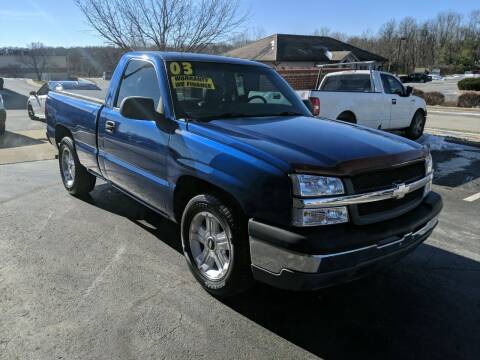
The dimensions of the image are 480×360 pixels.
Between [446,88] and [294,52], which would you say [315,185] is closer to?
[294,52]

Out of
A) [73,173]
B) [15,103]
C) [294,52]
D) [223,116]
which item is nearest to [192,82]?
[223,116]

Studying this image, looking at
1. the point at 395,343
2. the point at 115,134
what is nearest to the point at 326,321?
the point at 395,343

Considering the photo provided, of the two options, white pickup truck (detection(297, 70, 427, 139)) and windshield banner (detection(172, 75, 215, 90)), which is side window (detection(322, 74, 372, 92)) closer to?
white pickup truck (detection(297, 70, 427, 139))

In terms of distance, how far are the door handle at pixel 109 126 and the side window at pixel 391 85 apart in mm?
8154

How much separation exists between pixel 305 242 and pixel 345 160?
64 centimetres

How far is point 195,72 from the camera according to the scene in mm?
4195

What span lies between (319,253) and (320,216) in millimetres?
243

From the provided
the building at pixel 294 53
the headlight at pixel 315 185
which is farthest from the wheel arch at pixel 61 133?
the building at pixel 294 53

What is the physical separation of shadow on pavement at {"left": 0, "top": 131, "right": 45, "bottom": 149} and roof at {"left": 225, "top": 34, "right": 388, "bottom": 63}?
28331 millimetres

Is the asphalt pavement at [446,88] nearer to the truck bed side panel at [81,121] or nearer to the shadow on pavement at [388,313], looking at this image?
the truck bed side panel at [81,121]

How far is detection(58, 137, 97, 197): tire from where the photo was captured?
5.92 m

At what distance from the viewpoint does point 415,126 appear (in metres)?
12.3

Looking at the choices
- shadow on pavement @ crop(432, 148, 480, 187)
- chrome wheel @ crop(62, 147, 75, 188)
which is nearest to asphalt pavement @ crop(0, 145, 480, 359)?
chrome wheel @ crop(62, 147, 75, 188)

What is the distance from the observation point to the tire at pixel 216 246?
3.15 metres
